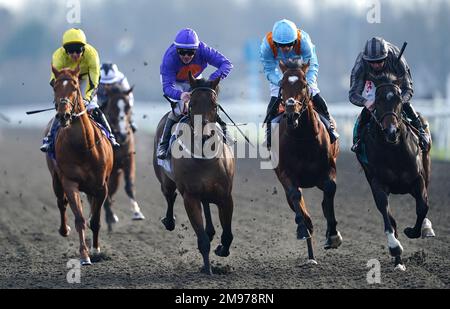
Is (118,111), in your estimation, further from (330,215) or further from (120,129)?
(330,215)

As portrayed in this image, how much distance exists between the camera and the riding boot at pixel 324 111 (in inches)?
366

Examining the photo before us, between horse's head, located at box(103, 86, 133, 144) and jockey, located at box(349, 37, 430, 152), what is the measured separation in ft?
14.5

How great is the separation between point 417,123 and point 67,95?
131 inches

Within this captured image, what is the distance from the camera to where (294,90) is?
8.39m

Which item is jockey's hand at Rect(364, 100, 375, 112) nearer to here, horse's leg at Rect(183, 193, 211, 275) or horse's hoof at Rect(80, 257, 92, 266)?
horse's leg at Rect(183, 193, 211, 275)

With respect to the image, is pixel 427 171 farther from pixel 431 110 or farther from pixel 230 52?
pixel 230 52

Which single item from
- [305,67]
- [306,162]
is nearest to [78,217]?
[306,162]

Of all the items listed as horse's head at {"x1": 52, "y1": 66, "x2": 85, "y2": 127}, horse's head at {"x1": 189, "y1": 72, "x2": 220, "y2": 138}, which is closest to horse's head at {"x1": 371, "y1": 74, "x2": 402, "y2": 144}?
horse's head at {"x1": 189, "y1": 72, "x2": 220, "y2": 138}

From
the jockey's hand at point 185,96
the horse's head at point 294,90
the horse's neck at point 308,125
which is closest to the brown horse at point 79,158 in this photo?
the jockey's hand at point 185,96

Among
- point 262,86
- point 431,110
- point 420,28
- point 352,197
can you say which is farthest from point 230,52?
point 352,197

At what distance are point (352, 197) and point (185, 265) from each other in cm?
576

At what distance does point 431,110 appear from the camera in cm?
1984

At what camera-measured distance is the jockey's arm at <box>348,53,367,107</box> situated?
8.90 meters

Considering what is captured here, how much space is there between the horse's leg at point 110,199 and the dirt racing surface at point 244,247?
0.45ft
